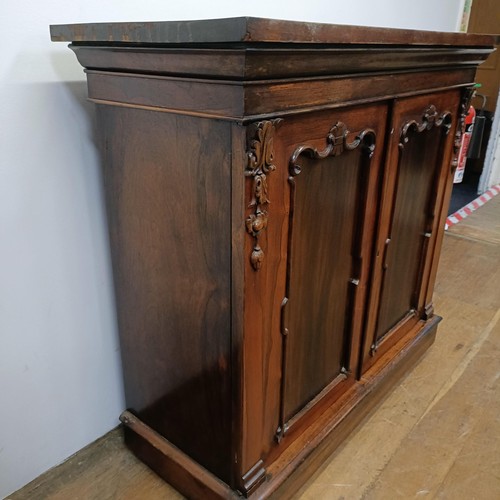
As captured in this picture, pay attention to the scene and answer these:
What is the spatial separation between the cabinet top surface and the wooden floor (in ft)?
3.43

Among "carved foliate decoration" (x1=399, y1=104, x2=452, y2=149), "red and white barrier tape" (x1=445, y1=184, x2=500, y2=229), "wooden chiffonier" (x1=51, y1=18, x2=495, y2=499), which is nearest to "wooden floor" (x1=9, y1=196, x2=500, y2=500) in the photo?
"wooden chiffonier" (x1=51, y1=18, x2=495, y2=499)

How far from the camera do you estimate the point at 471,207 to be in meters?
3.52

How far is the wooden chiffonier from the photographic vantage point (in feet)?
2.69

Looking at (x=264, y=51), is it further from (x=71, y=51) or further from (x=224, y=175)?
(x=71, y=51)

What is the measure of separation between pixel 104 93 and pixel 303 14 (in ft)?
3.03

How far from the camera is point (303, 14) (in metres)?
1.66

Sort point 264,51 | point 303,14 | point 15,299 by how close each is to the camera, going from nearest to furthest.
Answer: point 264,51 < point 15,299 < point 303,14

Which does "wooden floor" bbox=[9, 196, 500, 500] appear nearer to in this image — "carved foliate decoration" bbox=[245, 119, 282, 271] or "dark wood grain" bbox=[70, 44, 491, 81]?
"carved foliate decoration" bbox=[245, 119, 282, 271]

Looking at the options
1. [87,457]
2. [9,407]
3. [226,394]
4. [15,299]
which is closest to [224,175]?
[226,394]

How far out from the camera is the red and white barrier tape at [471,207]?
322 centimetres

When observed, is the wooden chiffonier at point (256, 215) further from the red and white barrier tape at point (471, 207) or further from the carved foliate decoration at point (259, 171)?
the red and white barrier tape at point (471, 207)

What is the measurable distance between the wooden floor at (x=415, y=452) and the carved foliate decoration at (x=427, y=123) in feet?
2.68

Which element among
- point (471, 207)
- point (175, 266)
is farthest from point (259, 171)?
point (471, 207)

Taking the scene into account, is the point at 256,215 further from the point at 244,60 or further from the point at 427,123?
the point at 427,123
